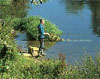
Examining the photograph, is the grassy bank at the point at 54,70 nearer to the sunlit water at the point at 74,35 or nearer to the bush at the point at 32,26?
the sunlit water at the point at 74,35

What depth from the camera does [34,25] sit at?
28703mm

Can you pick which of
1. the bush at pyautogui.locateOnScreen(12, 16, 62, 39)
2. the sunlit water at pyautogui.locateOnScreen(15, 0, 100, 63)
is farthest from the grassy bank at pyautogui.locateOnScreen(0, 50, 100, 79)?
the bush at pyautogui.locateOnScreen(12, 16, 62, 39)

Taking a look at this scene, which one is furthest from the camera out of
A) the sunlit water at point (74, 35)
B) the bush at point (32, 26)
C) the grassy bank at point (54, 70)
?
the bush at point (32, 26)

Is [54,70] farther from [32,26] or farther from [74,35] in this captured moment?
[74,35]

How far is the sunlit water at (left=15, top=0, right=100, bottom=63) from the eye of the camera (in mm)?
21666

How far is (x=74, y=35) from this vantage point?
1148 inches

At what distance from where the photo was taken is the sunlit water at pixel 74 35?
21.7 metres

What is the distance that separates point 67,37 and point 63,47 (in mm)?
4715

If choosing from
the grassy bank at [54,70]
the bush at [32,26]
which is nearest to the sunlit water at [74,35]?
the bush at [32,26]

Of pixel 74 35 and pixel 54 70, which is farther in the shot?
pixel 74 35

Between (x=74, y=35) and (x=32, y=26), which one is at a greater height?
(x=32, y=26)

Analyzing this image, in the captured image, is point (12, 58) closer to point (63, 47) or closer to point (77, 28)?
point (63, 47)

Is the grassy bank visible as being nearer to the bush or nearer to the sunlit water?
the sunlit water

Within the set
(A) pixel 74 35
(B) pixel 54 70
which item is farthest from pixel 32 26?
(B) pixel 54 70
